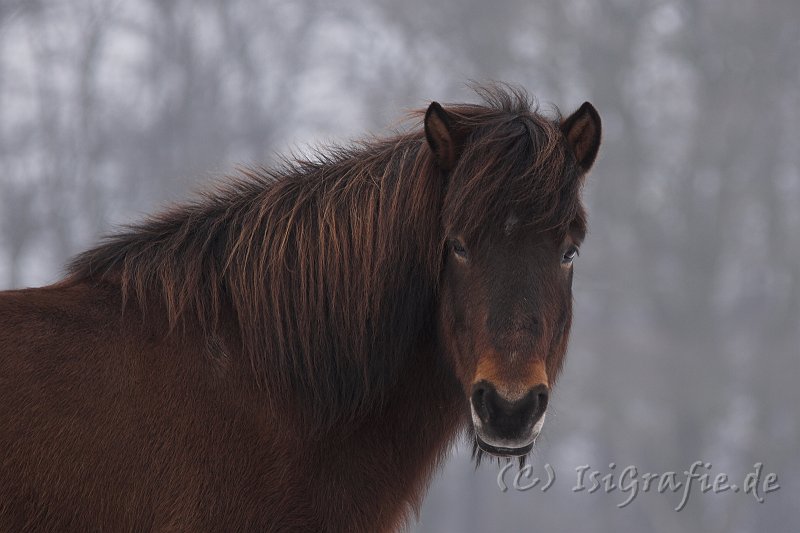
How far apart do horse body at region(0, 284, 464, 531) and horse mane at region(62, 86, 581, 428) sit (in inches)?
5.0

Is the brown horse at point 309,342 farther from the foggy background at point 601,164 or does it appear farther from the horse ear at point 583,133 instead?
the foggy background at point 601,164

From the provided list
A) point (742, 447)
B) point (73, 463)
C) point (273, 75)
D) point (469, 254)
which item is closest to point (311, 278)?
point (469, 254)

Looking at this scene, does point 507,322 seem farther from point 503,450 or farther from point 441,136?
point 441,136

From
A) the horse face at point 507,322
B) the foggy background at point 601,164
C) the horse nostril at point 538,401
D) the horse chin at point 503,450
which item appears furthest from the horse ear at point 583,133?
the foggy background at point 601,164

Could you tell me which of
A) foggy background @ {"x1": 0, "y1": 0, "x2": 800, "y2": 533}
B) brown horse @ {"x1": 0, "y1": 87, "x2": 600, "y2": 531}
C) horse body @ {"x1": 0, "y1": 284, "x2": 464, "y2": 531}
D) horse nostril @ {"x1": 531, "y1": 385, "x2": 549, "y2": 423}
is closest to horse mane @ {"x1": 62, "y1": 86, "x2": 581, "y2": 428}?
brown horse @ {"x1": 0, "y1": 87, "x2": 600, "y2": 531}

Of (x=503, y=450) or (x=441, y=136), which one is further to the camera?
(x=441, y=136)

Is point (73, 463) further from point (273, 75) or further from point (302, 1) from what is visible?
point (302, 1)

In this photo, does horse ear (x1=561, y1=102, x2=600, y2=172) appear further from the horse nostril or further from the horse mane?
the horse nostril

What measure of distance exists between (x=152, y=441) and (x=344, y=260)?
3.33ft

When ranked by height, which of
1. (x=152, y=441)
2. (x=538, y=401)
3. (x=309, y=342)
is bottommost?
(x=152, y=441)

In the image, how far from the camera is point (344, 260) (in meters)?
4.22

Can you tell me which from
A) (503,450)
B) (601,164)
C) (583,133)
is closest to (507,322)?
(503,450)

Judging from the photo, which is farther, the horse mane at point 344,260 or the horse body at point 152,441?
the horse mane at point 344,260

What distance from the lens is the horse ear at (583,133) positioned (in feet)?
13.9
